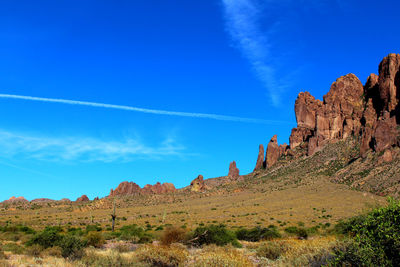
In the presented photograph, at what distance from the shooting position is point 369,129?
9769 cm

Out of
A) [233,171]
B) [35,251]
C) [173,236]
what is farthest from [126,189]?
[35,251]

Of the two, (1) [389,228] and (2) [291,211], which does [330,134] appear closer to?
(2) [291,211]

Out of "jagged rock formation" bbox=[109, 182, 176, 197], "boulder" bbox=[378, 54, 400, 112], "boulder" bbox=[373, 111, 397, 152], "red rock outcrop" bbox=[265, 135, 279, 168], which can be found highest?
"boulder" bbox=[378, 54, 400, 112]

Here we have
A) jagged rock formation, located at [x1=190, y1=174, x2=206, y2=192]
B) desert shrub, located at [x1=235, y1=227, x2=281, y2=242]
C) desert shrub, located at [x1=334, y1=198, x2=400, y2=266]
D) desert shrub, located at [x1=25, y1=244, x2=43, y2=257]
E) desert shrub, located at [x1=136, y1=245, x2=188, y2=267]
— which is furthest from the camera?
jagged rock formation, located at [x1=190, y1=174, x2=206, y2=192]

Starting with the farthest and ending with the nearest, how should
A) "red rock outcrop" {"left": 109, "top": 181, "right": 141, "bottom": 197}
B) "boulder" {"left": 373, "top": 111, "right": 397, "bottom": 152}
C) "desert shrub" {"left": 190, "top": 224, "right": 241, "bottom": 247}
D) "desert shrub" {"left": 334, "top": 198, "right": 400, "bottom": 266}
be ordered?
"red rock outcrop" {"left": 109, "top": 181, "right": 141, "bottom": 197} < "boulder" {"left": 373, "top": 111, "right": 397, "bottom": 152} < "desert shrub" {"left": 190, "top": 224, "right": 241, "bottom": 247} < "desert shrub" {"left": 334, "top": 198, "right": 400, "bottom": 266}

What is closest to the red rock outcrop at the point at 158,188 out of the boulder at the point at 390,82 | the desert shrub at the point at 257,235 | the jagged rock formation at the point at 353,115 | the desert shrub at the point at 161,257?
the jagged rock formation at the point at 353,115

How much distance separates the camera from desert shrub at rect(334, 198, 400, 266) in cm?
927

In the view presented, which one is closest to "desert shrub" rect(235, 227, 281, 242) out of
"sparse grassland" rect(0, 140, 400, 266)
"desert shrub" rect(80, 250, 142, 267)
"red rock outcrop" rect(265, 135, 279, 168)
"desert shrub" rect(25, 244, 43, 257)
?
"sparse grassland" rect(0, 140, 400, 266)

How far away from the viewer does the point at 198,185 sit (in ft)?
394

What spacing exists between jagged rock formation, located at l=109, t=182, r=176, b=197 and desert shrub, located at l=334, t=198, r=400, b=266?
113725mm

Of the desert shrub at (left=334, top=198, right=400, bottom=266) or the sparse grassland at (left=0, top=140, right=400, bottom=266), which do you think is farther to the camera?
the sparse grassland at (left=0, top=140, right=400, bottom=266)

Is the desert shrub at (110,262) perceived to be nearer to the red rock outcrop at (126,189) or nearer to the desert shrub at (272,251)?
the desert shrub at (272,251)

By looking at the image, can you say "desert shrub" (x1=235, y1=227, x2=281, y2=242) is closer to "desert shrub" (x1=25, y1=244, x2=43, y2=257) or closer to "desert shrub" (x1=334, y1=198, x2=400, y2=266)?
"desert shrub" (x1=25, y1=244, x2=43, y2=257)

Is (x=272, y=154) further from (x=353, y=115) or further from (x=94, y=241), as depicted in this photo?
(x=94, y=241)
